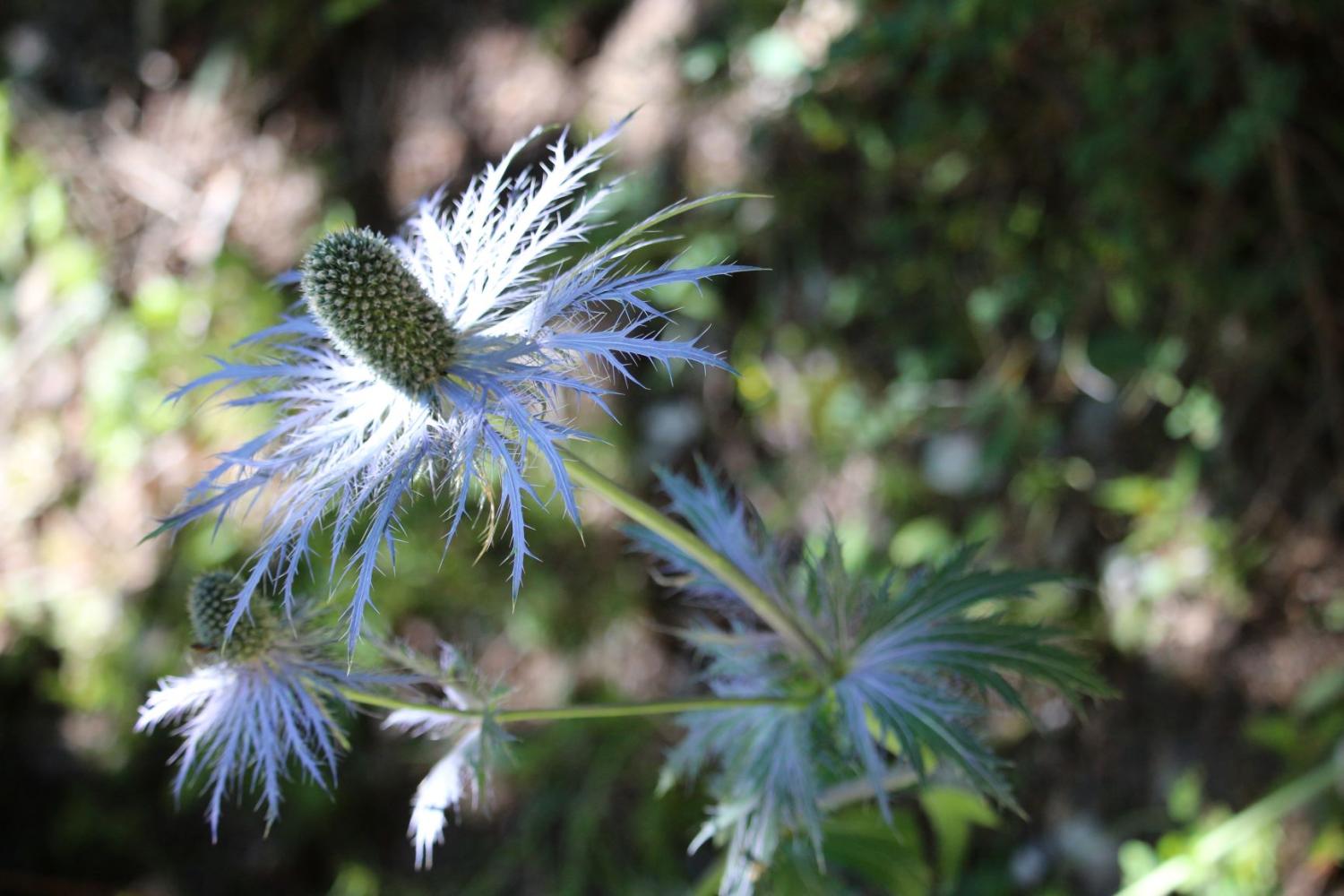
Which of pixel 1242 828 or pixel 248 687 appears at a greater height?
pixel 248 687

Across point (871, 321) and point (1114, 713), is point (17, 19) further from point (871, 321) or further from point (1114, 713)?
point (1114, 713)

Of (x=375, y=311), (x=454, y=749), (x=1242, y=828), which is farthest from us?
(x=1242, y=828)

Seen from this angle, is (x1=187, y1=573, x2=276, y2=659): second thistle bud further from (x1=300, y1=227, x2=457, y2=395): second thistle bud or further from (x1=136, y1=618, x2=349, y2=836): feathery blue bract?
(x1=300, y1=227, x2=457, y2=395): second thistle bud

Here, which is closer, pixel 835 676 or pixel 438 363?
pixel 438 363

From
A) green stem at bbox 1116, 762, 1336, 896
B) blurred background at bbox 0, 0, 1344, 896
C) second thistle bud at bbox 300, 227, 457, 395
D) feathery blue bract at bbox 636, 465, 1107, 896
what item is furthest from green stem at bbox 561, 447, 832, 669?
green stem at bbox 1116, 762, 1336, 896

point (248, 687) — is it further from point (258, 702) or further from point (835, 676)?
point (835, 676)

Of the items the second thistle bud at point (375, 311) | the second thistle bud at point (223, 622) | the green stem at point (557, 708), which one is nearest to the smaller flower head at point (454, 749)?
the green stem at point (557, 708)

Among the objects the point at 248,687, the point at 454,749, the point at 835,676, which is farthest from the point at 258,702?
the point at 835,676

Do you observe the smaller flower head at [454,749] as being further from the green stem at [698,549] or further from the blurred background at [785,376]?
the blurred background at [785,376]

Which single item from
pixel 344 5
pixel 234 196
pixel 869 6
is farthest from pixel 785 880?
pixel 234 196
